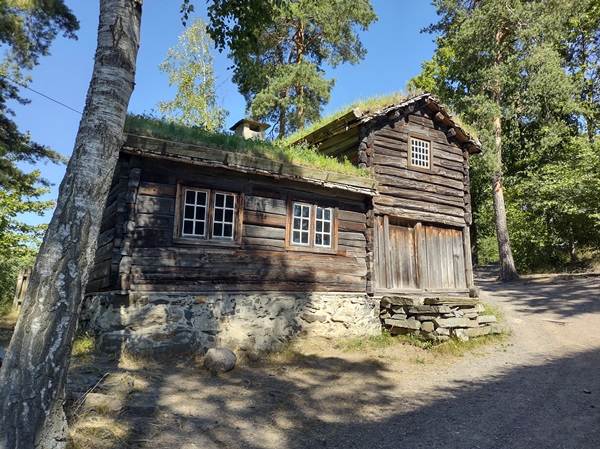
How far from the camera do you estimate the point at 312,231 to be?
1119 centimetres

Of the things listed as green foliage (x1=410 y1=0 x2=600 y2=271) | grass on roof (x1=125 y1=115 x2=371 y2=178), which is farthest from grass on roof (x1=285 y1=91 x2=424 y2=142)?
green foliage (x1=410 y1=0 x2=600 y2=271)

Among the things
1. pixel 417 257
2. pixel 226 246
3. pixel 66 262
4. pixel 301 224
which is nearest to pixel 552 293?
pixel 417 257

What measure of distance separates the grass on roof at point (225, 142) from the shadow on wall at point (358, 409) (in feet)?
16.2

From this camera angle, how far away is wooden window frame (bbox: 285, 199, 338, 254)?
10805 millimetres

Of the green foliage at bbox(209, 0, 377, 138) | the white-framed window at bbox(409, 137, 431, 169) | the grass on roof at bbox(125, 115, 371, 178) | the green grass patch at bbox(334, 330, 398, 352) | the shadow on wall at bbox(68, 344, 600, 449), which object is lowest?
the shadow on wall at bbox(68, 344, 600, 449)

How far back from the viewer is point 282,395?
23.0 ft

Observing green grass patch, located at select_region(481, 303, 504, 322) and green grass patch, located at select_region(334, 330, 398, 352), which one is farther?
green grass patch, located at select_region(481, 303, 504, 322)

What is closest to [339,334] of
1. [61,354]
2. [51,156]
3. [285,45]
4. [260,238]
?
[260,238]

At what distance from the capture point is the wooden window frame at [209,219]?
928 cm

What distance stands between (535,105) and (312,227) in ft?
57.3

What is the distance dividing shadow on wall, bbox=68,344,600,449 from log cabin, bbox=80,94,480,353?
4.78ft

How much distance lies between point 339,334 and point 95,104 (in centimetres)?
830

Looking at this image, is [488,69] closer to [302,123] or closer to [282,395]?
[302,123]

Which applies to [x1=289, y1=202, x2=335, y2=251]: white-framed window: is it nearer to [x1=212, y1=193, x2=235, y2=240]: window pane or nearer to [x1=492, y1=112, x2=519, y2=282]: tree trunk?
[x1=212, y1=193, x2=235, y2=240]: window pane
